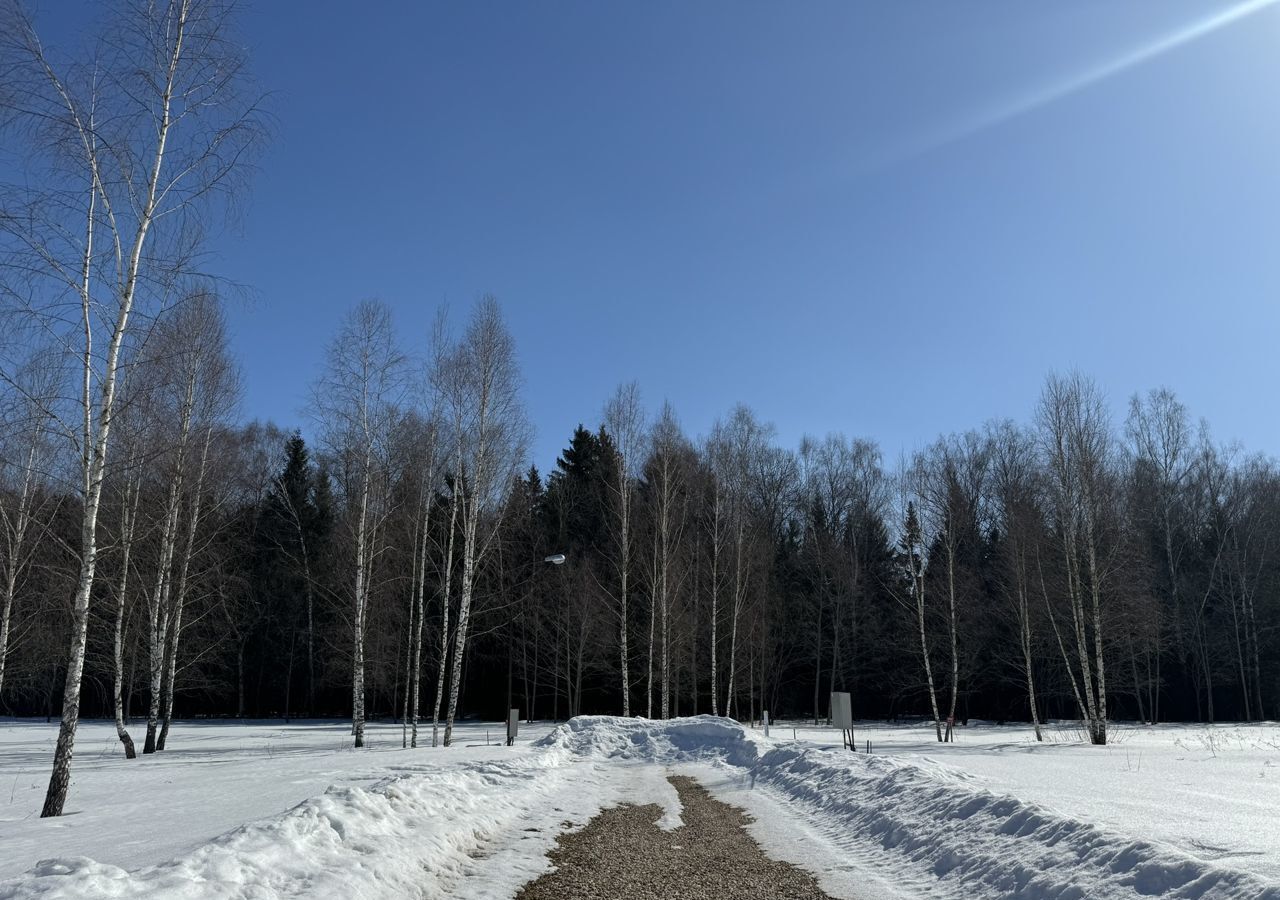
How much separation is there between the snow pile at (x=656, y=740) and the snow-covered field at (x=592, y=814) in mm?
1934

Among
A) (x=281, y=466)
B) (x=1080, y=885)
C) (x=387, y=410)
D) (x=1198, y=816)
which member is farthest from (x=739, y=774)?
(x=281, y=466)

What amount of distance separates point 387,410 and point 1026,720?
137ft

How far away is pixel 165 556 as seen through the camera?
22.3 m

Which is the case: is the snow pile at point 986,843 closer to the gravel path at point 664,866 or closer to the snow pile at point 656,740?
the gravel path at point 664,866

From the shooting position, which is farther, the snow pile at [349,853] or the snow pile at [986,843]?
the snow pile at [986,843]

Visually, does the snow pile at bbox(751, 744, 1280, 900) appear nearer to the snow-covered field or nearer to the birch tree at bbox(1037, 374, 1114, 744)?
the snow-covered field

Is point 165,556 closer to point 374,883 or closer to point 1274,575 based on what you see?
point 374,883

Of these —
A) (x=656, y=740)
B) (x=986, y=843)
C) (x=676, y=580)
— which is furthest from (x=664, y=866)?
(x=676, y=580)

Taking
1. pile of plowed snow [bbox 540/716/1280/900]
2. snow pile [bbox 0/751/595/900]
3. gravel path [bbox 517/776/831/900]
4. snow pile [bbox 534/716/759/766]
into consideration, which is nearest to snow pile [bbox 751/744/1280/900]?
pile of plowed snow [bbox 540/716/1280/900]

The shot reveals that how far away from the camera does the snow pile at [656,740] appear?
22.0 m

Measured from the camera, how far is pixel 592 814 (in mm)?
12289

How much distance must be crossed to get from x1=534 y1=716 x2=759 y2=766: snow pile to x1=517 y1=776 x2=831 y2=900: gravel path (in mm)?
9650

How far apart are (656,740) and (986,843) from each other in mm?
16639

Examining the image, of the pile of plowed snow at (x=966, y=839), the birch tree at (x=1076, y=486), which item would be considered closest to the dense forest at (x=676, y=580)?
the birch tree at (x=1076, y=486)
